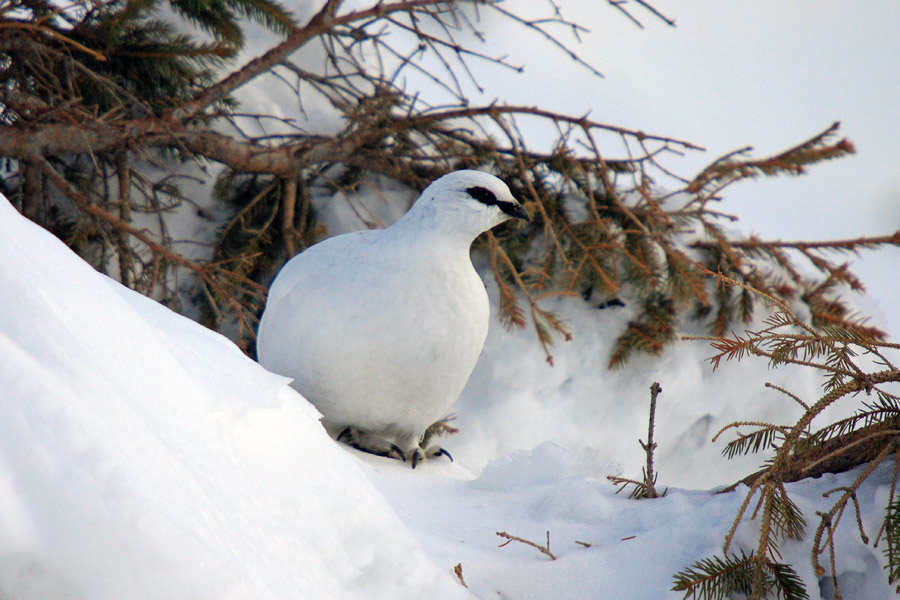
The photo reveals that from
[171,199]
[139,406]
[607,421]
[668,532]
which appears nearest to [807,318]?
[607,421]

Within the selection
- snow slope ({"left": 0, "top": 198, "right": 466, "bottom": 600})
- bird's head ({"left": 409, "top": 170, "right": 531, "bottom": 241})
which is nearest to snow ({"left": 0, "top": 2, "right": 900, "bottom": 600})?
snow slope ({"left": 0, "top": 198, "right": 466, "bottom": 600})

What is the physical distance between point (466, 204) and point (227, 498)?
164cm

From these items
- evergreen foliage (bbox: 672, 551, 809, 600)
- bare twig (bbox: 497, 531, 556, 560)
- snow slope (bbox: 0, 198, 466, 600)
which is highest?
snow slope (bbox: 0, 198, 466, 600)

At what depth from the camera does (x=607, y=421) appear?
12.3 feet

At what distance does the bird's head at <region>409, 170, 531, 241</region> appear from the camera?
2469 millimetres

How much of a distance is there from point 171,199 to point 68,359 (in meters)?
3.14

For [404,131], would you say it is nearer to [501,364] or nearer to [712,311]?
[501,364]

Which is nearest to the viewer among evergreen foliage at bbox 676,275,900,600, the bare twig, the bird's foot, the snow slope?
the snow slope

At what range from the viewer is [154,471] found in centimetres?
84

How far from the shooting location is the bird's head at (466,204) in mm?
2469

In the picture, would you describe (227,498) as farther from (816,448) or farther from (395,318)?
(395,318)

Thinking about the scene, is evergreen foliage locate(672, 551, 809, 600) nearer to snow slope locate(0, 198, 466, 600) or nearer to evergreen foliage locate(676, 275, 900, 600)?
evergreen foliage locate(676, 275, 900, 600)

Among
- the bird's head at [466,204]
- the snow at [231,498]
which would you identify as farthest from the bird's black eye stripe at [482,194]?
the snow at [231,498]

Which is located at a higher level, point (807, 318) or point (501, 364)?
point (807, 318)
